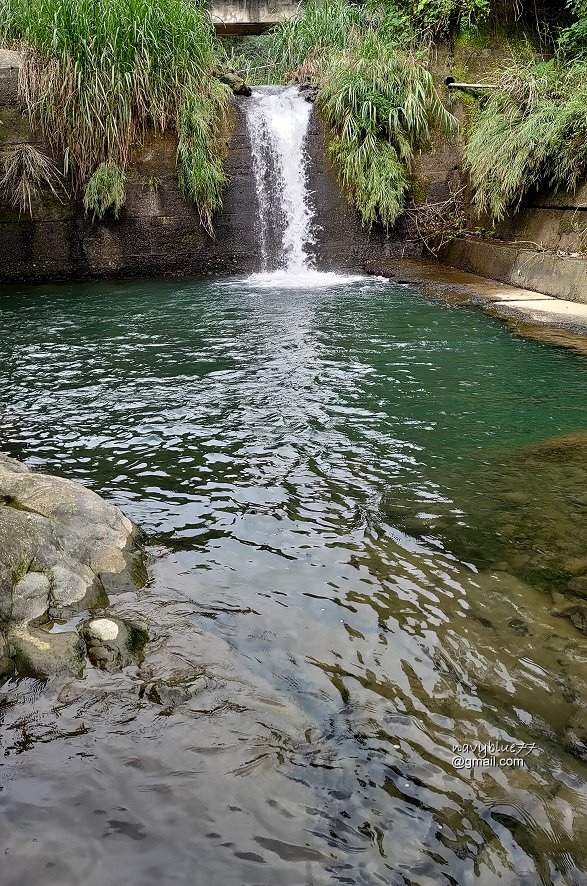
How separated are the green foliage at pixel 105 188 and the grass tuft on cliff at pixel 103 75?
0.18 metres

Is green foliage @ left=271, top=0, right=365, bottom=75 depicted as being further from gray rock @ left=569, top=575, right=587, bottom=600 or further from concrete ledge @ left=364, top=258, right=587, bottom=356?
gray rock @ left=569, top=575, right=587, bottom=600

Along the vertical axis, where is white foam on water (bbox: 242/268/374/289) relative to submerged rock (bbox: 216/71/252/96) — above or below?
below

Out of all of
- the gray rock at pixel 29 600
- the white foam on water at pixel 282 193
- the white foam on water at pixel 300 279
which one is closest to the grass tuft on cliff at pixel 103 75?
the white foam on water at pixel 282 193

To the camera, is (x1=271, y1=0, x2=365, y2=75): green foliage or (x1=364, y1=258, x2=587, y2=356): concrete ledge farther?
(x1=271, y1=0, x2=365, y2=75): green foliage

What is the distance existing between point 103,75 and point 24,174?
1.73 metres

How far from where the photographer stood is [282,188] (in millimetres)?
10148

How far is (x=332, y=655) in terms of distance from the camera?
93.4 inches

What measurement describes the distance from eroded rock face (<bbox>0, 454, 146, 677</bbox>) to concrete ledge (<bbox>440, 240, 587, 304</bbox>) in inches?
233

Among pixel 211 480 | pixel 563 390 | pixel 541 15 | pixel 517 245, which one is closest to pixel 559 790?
pixel 211 480

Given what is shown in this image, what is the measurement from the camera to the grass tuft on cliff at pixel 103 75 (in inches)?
365

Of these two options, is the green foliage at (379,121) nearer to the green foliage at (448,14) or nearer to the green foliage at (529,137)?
the green foliage at (448,14)

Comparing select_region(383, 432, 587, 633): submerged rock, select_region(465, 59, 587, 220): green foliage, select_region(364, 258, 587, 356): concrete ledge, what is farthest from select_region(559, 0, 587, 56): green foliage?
select_region(383, 432, 587, 633): submerged rock

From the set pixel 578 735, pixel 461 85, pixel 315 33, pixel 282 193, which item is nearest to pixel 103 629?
pixel 578 735

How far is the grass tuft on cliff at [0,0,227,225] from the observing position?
30.4 ft
